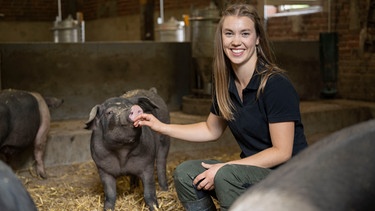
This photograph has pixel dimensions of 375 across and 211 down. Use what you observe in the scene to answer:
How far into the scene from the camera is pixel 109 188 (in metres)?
3.99

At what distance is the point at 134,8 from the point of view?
15859mm

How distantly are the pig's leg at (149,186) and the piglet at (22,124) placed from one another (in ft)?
5.05

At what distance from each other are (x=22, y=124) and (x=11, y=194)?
3590 mm

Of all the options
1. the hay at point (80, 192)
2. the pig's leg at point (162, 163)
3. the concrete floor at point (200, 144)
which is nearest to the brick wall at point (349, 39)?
the concrete floor at point (200, 144)

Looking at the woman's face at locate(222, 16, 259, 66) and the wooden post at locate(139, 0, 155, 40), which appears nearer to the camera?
the woman's face at locate(222, 16, 259, 66)

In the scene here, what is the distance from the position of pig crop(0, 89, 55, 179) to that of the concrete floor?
16.3 inches

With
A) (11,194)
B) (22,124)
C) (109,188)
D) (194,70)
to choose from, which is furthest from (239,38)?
(194,70)

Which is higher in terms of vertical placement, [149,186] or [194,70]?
[194,70]

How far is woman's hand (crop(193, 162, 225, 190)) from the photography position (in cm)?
A: 301

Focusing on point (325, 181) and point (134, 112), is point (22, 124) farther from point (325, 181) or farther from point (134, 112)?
point (325, 181)

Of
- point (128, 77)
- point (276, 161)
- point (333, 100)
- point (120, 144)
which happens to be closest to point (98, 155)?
point (120, 144)

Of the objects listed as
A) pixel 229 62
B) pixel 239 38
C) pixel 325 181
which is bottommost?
pixel 325 181

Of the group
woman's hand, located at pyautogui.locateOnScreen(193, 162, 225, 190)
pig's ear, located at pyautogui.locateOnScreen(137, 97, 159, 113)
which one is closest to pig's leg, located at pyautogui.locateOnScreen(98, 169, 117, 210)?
pig's ear, located at pyautogui.locateOnScreen(137, 97, 159, 113)

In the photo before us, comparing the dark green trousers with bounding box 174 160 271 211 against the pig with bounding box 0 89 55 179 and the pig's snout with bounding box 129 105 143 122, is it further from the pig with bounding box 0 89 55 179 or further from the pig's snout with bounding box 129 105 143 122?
the pig with bounding box 0 89 55 179
